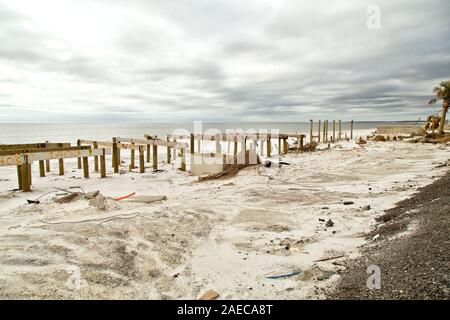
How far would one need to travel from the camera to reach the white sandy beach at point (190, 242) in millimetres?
3410

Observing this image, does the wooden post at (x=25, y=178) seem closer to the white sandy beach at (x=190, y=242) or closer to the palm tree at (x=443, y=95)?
the white sandy beach at (x=190, y=242)

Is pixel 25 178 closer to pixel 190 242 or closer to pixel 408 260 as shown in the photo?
pixel 190 242

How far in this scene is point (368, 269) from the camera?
11.3 ft

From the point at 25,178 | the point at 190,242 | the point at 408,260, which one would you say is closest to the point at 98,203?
the point at 190,242

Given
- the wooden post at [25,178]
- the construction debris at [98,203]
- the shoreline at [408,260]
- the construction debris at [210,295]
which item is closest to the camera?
the shoreline at [408,260]

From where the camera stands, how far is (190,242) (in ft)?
16.1

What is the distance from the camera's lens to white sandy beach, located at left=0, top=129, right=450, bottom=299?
3.41m

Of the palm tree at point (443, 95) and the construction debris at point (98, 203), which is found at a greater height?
the palm tree at point (443, 95)

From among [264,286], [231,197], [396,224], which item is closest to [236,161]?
[231,197]

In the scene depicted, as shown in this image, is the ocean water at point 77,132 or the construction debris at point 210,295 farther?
the ocean water at point 77,132

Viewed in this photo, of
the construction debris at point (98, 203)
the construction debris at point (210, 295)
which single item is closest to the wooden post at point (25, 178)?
the construction debris at point (98, 203)
